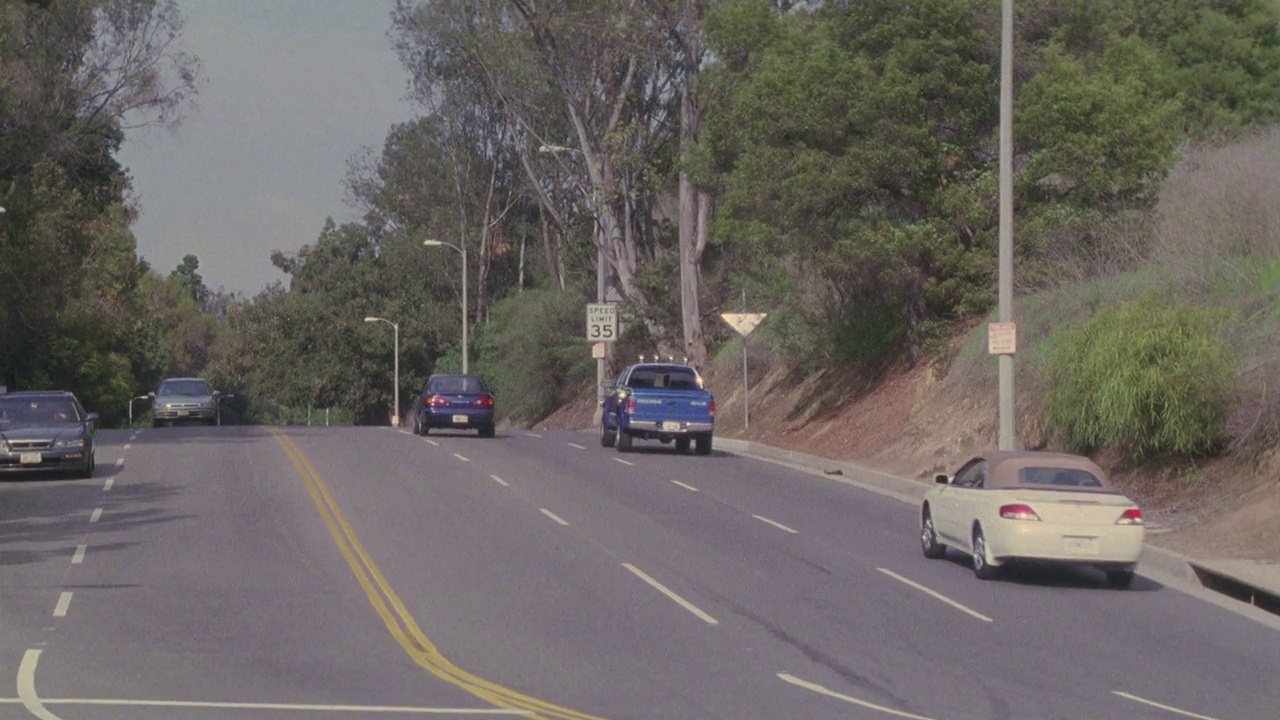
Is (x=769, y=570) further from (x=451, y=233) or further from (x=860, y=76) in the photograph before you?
(x=451, y=233)

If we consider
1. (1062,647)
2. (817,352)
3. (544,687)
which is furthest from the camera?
(817,352)

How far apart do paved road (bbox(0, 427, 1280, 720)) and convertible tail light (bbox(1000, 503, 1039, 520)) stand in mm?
873

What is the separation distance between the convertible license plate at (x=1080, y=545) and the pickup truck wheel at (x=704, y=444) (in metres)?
18.4

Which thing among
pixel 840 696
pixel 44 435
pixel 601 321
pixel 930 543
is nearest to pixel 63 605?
pixel 840 696

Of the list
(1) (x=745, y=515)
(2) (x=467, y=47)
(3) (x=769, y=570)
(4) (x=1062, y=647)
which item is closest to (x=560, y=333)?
(2) (x=467, y=47)

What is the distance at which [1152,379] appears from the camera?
22172 mm

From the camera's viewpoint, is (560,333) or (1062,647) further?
(560,333)

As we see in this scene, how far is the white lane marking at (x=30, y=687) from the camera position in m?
10.5

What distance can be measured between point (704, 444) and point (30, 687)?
25106 mm

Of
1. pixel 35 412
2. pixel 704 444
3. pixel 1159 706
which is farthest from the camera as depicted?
pixel 704 444

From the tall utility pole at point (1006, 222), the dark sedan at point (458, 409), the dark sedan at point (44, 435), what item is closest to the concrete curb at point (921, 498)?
the tall utility pole at point (1006, 222)

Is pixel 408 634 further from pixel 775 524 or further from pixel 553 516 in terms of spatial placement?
pixel 775 524

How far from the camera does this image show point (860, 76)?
108 feet

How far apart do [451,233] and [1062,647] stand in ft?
218
